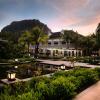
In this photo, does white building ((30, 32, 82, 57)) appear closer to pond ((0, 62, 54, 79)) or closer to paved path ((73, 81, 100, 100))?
pond ((0, 62, 54, 79))

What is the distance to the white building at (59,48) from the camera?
55344mm

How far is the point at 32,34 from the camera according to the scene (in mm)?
51062

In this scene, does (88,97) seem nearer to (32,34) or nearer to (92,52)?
(32,34)

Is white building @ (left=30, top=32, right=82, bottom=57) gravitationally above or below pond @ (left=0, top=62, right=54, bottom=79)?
above

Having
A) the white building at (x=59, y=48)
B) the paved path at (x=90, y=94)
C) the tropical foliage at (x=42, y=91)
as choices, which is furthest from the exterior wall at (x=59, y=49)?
the tropical foliage at (x=42, y=91)

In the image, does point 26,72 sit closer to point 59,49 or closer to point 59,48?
point 59,49

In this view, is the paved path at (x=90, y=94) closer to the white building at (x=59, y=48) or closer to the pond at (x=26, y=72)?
the pond at (x=26, y=72)

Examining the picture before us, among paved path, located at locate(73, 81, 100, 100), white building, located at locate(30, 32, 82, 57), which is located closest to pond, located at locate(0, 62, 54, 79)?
paved path, located at locate(73, 81, 100, 100)

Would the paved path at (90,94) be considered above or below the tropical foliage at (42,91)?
below

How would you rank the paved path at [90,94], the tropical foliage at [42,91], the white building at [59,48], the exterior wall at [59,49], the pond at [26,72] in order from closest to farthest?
1. the tropical foliage at [42,91]
2. the paved path at [90,94]
3. the pond at [26,72]
4. the exterior wall at [59,49]
5. the white building at [59,48]

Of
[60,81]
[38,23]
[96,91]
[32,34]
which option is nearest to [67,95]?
[60,81]

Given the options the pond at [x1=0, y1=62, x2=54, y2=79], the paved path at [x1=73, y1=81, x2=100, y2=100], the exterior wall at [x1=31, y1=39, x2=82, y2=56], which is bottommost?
the paved path at [x1=73, y1=81, x2=100, y2=100]

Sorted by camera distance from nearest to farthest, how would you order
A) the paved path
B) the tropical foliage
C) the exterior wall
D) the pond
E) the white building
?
the tropical foliage
the paved path
the pond
the exterior wall
the white building

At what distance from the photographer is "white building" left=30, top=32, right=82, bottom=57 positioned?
182ft
